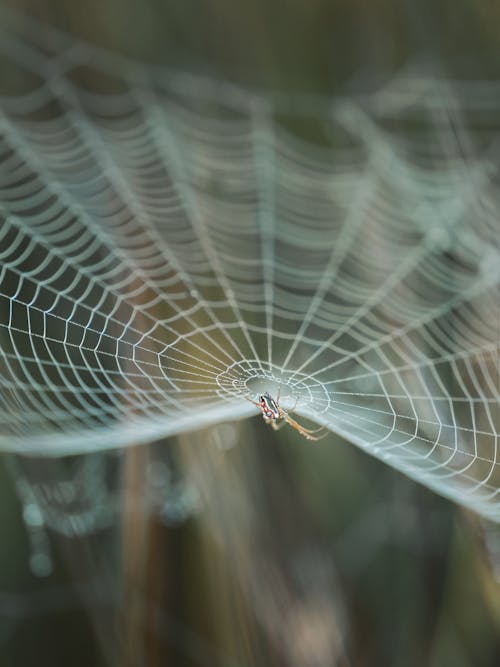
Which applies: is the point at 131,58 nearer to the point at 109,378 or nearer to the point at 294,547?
the point at 109,378

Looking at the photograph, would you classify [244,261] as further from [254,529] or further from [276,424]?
[254,529]

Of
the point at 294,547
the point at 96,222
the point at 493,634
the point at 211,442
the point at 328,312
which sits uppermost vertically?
the point at 96,222

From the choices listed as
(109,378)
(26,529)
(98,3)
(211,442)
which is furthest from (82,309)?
(98,3)

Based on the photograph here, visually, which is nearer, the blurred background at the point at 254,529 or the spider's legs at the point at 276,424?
the spider's legs at the point at 276,424

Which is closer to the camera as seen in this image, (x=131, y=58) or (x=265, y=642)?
(x=265, y=642)

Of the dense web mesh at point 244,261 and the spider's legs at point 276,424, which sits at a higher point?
the dense web mesh at point 244,261
